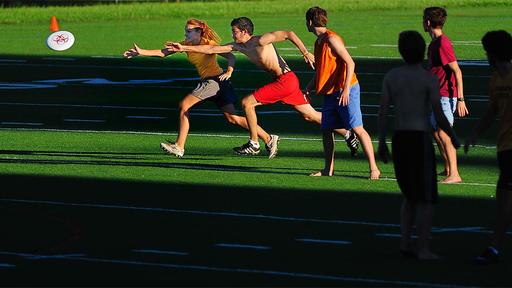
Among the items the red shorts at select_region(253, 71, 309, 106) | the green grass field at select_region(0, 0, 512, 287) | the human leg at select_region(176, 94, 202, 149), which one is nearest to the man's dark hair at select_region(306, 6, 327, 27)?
the green grass field at select_region(0, 0, 512, 287)

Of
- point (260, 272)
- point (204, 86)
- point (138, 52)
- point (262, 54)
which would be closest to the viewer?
point (260, 272)

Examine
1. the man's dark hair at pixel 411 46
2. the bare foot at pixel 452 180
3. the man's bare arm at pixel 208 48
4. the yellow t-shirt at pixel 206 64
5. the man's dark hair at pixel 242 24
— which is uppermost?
the man's dark hair at pixel 411 46

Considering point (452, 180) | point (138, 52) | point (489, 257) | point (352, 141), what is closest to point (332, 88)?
point (352, 141)

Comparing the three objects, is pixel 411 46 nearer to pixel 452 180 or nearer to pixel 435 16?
pixel 435 16

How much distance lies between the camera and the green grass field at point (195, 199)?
1224 cm

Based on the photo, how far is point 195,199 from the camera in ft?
53.7

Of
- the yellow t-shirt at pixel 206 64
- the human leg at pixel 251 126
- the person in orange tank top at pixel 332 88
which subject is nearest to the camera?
the person in orange tank top at pixel 332 88

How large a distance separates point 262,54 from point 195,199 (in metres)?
4.06

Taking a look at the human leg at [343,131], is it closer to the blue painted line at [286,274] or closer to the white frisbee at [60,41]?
the blue painted line at [286,274]

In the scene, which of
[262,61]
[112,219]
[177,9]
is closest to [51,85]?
[262,61]

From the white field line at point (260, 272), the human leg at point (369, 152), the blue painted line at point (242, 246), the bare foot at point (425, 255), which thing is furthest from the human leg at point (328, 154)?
the white field line at point (260, 272)

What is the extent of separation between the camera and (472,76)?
31.9 metres

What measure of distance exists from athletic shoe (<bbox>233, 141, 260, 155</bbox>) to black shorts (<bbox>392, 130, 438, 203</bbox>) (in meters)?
7.62

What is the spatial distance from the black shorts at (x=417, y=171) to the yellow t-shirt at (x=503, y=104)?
58 centimetres
